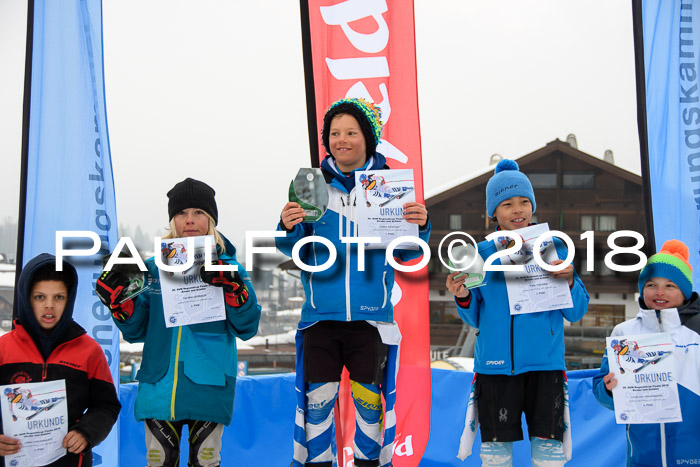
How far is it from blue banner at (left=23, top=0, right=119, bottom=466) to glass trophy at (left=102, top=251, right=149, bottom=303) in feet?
3.32

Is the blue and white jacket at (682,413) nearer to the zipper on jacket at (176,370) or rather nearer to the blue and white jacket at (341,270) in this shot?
the blue and white jacket at (341,270)

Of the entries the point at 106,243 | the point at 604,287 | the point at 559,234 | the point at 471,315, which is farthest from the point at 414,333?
the point at 604,287

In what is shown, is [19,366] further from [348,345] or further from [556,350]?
[556,350]

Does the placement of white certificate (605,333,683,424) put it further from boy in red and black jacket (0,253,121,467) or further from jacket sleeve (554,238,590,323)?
boy in red and black jacket (0,253,121,467)

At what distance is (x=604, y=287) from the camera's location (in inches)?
816

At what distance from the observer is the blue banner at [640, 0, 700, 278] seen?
4293 mm

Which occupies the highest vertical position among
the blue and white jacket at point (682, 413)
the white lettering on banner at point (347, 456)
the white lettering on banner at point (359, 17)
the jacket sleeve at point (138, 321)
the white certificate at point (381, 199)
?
the white lettering on banner at point (359, 17)

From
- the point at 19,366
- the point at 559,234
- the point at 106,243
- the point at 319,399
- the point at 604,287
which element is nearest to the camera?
the point at 19,366

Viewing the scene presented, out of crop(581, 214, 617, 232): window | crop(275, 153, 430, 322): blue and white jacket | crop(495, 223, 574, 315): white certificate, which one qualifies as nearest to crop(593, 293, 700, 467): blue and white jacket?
crop(495, 223, 574, 315): white certificate

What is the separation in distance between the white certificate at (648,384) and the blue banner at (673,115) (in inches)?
68.1

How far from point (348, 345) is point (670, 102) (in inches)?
127

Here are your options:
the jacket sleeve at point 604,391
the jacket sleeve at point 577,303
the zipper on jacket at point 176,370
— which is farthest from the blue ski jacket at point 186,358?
the jacket sleeve at point 604,391

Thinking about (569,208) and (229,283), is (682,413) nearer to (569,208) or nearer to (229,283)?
(229,283)

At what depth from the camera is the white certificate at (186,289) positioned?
109 inches
